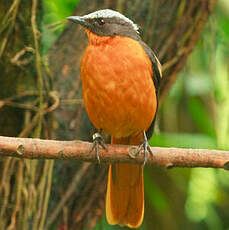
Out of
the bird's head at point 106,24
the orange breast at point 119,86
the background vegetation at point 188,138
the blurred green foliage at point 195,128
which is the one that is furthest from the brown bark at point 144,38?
the orange breast at point 119,86

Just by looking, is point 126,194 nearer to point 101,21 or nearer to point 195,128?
point 101,21

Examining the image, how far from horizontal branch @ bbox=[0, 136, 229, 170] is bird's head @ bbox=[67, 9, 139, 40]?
3.10 ft

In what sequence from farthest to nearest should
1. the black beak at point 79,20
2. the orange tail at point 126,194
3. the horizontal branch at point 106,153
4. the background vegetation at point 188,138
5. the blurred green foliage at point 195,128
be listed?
the blurred green foliage at point 195,128, the background vegetation at point 188,138, the orange tail at point 126,194, the black beak at point 79,20, the horizontal branch at point 106,153

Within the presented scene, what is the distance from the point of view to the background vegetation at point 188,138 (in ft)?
14.6

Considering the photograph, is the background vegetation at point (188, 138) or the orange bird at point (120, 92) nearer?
the orange bird at point (120, 92)

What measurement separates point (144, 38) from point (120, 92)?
45.8 inches

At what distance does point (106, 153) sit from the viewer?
3.38 meters

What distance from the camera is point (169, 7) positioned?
4.65 m

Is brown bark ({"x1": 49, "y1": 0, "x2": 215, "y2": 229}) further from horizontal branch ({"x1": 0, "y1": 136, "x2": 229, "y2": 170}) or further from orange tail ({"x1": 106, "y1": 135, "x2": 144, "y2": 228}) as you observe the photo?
horizontal branch ({"x1": 0, "y1": 136, "x2": 229, "y2": 170})

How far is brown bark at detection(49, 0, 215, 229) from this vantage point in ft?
14.9

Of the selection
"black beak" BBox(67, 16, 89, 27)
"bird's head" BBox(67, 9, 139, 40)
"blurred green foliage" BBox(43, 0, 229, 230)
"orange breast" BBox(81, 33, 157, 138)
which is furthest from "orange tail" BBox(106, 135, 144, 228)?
"black beak" BBox(67, 16, 89, 27)

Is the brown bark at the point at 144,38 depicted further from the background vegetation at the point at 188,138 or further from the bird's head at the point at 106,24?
the bird's head at the point at 106,24

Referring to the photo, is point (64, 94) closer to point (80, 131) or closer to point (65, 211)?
point (80, 131)

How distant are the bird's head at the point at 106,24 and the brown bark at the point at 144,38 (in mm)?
651
